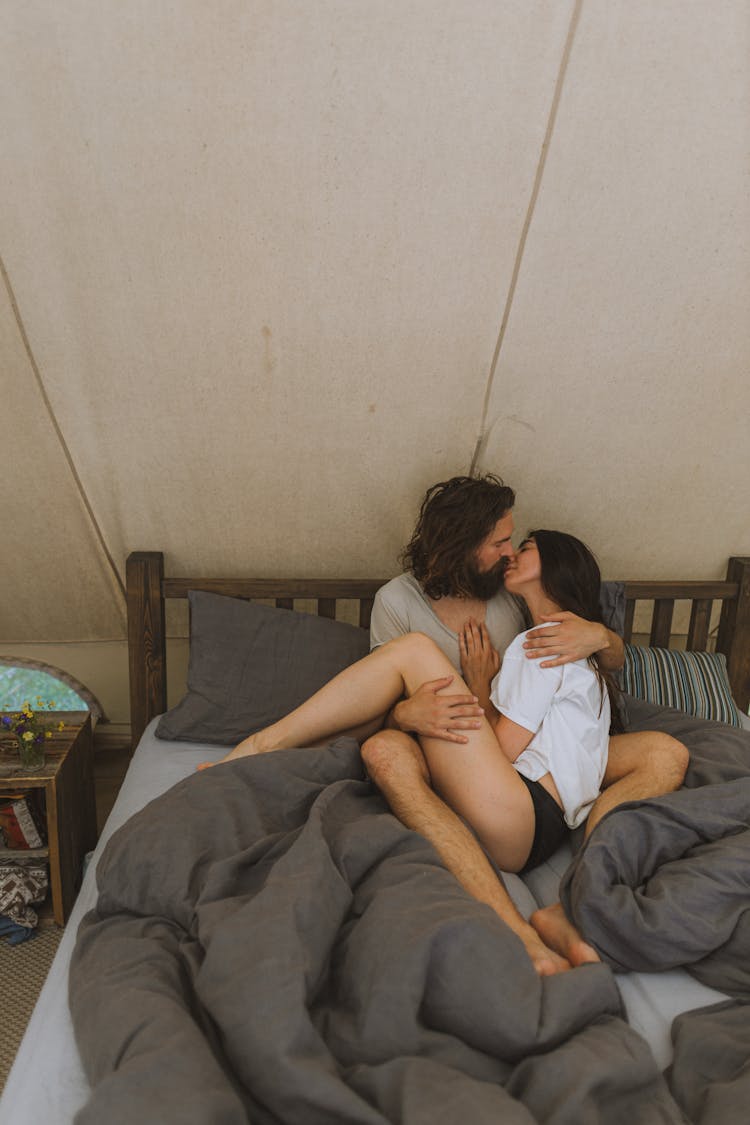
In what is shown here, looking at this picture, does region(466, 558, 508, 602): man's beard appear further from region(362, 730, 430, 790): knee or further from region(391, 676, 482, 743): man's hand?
region(362, 730, 430, 790): knee

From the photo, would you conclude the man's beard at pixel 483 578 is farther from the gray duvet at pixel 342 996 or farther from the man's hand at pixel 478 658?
the gray duvet at pixel 342 996

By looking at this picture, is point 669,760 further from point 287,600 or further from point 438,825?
point 287,600

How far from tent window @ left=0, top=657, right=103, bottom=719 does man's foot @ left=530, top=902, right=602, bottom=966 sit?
1.66 metres

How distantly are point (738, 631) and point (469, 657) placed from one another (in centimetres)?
96

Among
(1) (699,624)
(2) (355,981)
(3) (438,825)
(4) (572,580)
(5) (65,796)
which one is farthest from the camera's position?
(1) (699,624)

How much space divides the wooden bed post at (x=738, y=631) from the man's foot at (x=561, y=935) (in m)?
1.33

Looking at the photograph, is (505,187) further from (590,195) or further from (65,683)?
(65,683)

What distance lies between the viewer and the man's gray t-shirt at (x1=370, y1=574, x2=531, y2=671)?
6.71ft

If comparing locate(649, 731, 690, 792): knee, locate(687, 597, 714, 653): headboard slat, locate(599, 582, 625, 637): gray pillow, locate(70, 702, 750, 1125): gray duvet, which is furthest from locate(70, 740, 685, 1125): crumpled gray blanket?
locate(687, 597, 714, 653): headboard slat

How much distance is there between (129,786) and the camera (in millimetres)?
1806

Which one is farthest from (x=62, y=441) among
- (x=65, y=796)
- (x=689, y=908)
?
(x=689, y=908)

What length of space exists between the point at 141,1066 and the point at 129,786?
3.15 ft

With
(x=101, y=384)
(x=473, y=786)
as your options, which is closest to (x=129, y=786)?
(x=473, y=786)

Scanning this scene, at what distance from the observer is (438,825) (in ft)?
4.83
